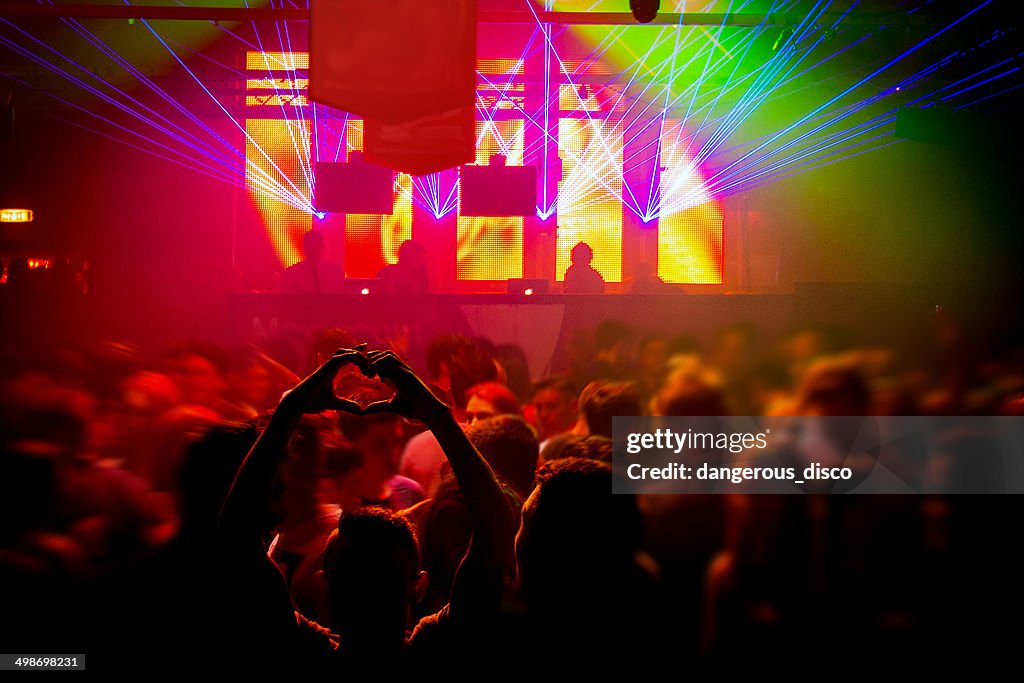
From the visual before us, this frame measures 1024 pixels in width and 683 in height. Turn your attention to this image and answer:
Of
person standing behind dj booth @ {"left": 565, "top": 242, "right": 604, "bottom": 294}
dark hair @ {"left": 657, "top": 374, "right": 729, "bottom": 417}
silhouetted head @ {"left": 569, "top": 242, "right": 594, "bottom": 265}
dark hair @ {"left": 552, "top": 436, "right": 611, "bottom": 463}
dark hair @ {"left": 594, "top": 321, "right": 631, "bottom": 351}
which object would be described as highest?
silhouetted head @ {"left": 569, "top": 242, "right": 594, "bottom": 265}

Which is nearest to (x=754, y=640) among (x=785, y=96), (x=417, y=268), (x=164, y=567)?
(x=164, y=567)

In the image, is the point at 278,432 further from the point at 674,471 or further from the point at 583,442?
the point at 674,471

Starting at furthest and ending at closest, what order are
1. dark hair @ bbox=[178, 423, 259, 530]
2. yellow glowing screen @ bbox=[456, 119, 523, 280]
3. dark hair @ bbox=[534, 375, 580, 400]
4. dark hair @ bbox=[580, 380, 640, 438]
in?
yellow glowing screen @ bbox=[456, 119, 523, 280] < dark hair @ bbox=[534, 375, 580, 400] < dark hair @ bbox=[580, 380, 640, 438] < dark hair @ bbox=[178, 423, 259, 530]

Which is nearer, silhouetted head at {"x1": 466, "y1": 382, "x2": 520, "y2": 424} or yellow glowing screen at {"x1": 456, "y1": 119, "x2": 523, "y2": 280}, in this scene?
silhouetted head at {"x1": 466, "y1": 382, "x2": 520, "y2": 424}

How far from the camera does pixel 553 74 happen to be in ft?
30.8

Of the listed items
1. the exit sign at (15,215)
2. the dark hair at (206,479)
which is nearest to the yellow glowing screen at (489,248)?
the exit sign at (15,215)

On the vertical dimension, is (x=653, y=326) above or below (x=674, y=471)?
above

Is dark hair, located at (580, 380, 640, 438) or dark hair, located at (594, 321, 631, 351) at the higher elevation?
dark hair, located at (594, 321, 631, 351)

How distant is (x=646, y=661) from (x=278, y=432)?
2.51 ft

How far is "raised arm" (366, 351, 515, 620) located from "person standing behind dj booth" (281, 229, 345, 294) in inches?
216

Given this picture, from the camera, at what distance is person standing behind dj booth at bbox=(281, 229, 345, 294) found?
288 inches

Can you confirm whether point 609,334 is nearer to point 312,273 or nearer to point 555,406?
point 555,406

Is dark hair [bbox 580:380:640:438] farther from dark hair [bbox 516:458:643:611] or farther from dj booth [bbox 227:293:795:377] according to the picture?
dj booth [bbox 227:293:795:377]

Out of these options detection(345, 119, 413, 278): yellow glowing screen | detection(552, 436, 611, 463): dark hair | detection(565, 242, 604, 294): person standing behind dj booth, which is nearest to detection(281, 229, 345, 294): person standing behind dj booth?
detection(345, 119, 413, 278): yellow glowing screen
